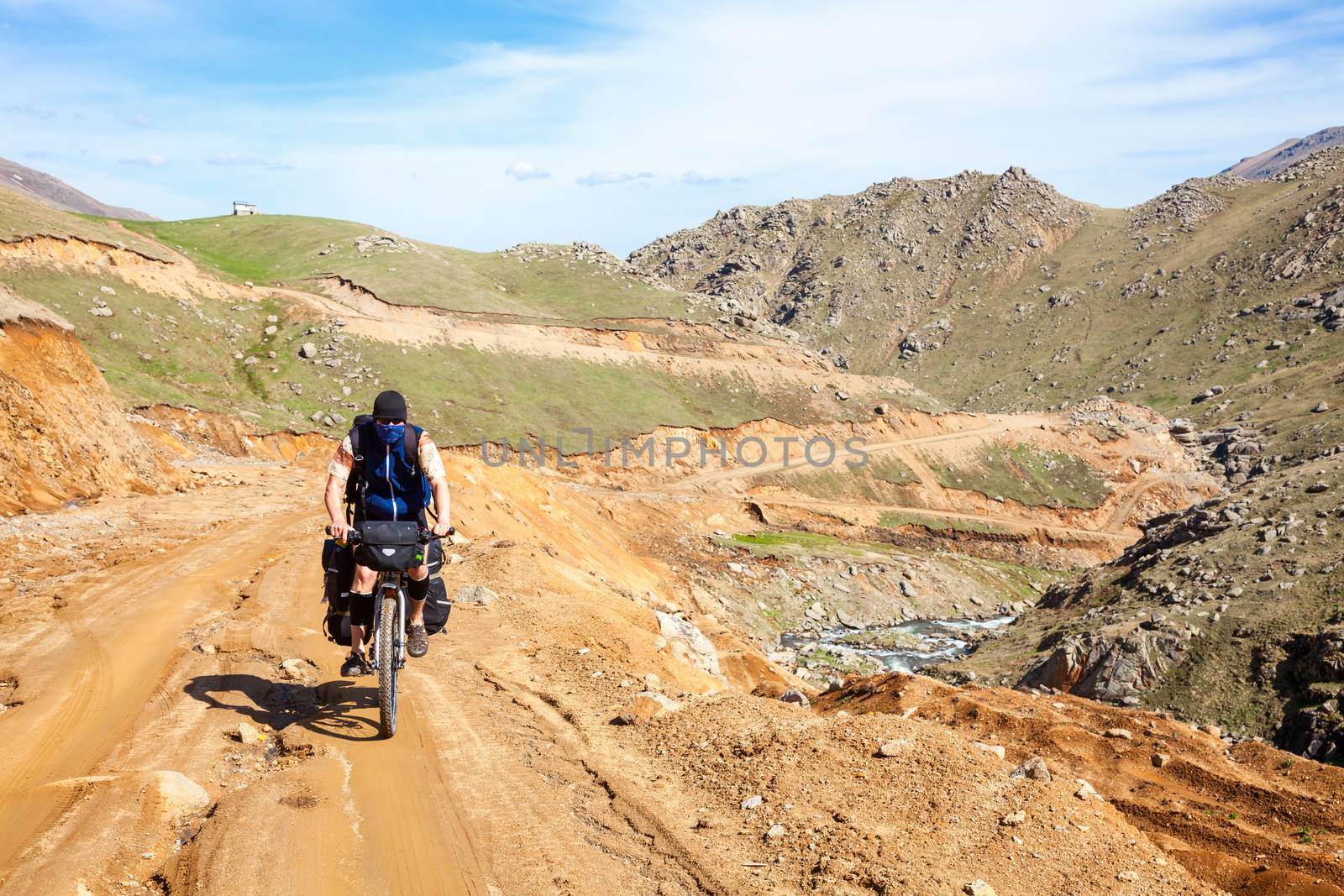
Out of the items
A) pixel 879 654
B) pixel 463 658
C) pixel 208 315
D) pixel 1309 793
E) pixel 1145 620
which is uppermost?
pixel 208 315

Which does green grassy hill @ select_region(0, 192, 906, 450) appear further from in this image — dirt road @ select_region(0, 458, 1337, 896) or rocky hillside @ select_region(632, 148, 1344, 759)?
dirt road @ select_region(0, 458, 1337, 896)

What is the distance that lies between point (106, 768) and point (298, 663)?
373 centimetres

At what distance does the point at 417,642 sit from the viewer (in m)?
9.71

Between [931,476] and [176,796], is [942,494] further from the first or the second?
[176,796]

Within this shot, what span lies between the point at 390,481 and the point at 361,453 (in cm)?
41

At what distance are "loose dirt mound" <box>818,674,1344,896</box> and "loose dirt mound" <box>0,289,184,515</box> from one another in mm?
22322

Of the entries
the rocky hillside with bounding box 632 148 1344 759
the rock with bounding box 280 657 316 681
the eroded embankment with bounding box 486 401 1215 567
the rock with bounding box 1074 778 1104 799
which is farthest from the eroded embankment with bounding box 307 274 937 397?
the rock with bounding box 1074 778 1104 799

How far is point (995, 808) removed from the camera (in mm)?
7918

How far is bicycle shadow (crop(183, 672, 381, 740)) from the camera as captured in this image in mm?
9469

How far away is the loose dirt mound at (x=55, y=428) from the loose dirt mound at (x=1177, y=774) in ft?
73.2

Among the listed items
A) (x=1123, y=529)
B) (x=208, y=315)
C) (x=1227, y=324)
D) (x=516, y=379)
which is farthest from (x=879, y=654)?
(x=1227, y=324)

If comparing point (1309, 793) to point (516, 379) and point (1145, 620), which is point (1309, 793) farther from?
point (516, 379)

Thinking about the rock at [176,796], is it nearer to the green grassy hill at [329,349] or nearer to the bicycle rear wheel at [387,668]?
the bicycle rear wheel at [387,668]

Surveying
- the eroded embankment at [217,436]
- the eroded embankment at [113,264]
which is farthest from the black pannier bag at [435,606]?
the eroded embankment at [113,264]
